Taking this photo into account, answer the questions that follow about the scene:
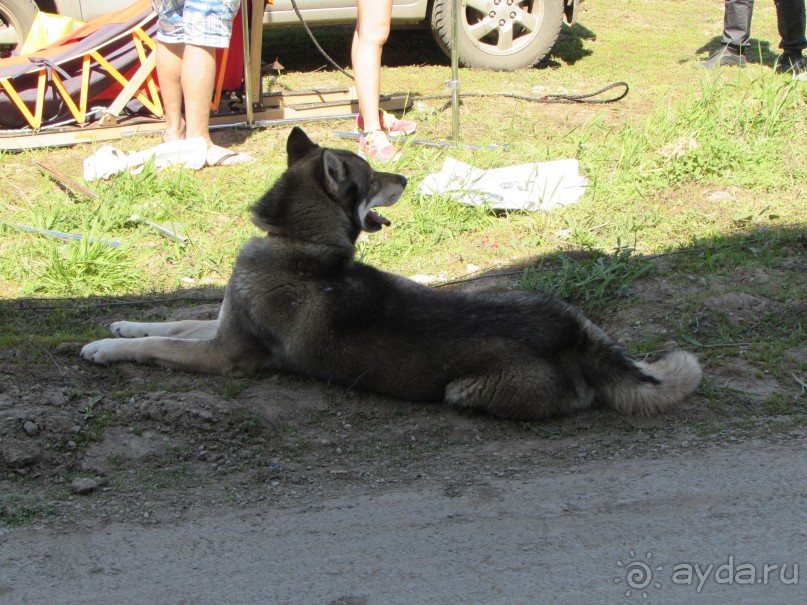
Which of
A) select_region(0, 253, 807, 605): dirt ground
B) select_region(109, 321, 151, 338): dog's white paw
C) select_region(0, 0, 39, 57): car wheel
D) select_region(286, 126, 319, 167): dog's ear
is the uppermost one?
select_region(0, 0, 39, 57): car wheel

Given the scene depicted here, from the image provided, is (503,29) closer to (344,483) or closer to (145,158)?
(145,158)

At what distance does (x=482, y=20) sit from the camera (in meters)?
9.53

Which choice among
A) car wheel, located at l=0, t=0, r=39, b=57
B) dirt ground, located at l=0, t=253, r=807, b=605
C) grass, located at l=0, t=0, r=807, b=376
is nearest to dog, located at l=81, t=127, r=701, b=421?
dirt ground, located at l=0, t=253, r=807, b=605

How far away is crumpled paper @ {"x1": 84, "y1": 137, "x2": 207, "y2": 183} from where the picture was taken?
6.33m

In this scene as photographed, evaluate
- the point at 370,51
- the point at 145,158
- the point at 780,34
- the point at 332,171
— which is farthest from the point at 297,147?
the point at 780,34

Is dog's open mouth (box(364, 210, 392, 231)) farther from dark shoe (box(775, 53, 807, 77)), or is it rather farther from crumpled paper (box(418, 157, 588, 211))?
dark shoe (box(775, 53, 807, 77))

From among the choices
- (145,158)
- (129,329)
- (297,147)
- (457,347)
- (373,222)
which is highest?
(297,147)

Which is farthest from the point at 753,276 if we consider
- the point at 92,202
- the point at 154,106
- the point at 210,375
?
the point at 154,106

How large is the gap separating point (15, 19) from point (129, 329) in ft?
18.1

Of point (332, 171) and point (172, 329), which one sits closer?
point (332, 171)

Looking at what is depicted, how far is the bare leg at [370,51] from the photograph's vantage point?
22.0ft

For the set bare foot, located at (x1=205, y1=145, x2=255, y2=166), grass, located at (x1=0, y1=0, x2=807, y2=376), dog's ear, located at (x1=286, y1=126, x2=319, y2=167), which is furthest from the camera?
bare foot, located at (x1=205, y1=145, x2=255, y2=166)

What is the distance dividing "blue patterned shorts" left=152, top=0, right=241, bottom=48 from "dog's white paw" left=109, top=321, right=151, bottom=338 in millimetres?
2706

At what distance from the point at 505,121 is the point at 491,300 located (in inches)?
171
